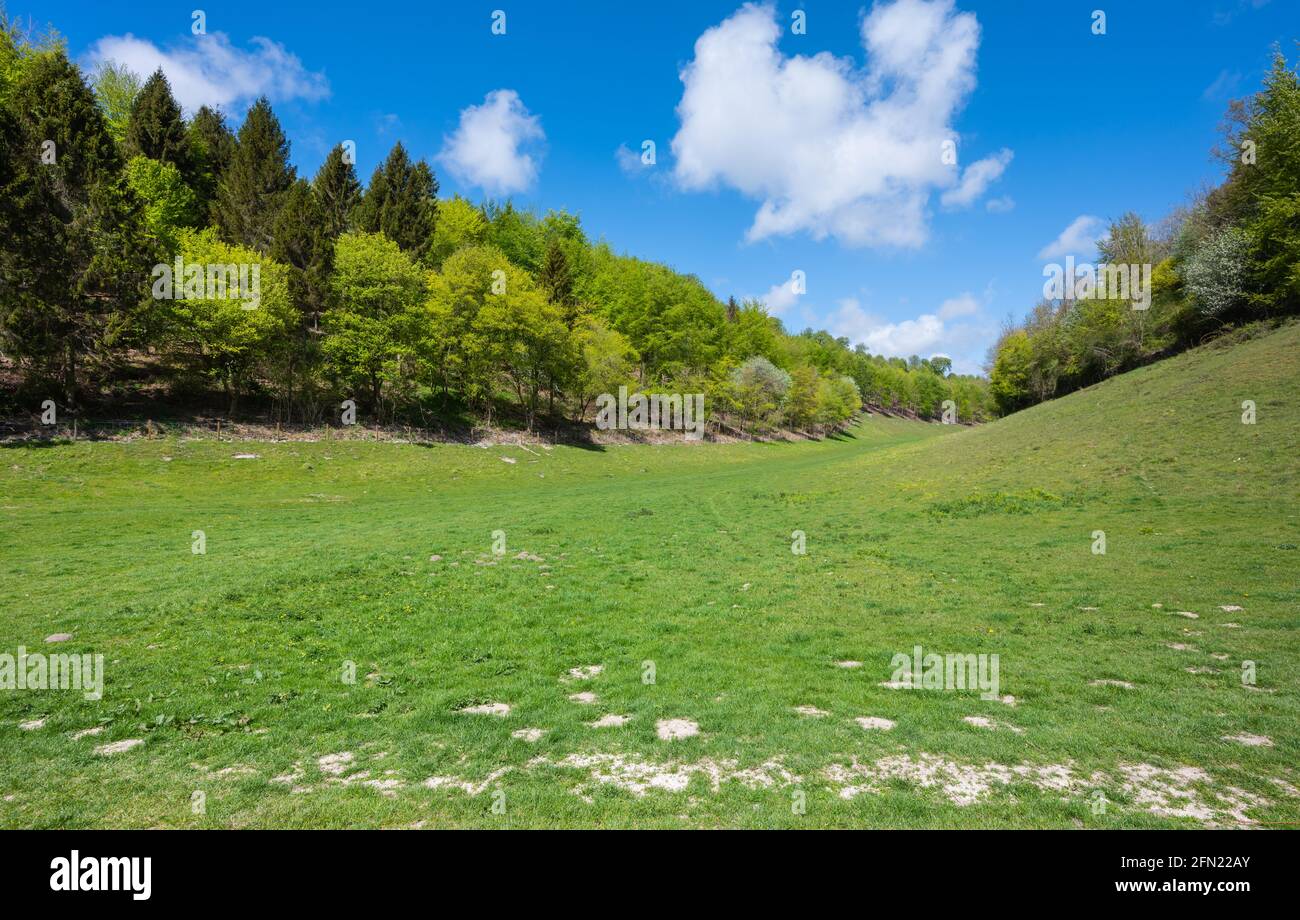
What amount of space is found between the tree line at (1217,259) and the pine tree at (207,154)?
8869cm

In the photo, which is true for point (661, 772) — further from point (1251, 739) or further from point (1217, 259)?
point (1217, 259)

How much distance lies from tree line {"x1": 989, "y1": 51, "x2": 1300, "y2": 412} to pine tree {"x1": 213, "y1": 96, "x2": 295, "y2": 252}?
254 ft

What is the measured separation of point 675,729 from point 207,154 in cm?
8298

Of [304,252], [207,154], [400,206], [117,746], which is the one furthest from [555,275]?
[117,746]

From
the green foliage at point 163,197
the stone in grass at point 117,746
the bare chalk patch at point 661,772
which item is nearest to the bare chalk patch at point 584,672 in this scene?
the bare chalk patch at point 661,772

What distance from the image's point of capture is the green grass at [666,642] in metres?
5.72

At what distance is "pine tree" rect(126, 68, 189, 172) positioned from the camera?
4928 centimetres

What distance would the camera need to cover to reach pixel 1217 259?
3803 centimetres

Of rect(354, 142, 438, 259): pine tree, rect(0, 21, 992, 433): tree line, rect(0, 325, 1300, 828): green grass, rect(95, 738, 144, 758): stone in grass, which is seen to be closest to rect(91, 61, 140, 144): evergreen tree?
rect(0, 21, 992, 433): tree line

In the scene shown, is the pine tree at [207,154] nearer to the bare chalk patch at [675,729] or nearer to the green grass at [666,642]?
the green grass at [666,642]

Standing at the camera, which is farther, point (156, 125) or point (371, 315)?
point (156, 125)

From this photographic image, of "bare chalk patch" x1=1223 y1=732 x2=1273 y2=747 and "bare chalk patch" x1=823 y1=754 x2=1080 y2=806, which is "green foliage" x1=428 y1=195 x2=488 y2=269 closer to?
"bare chalk patch" x1=823 y1=754 x2=1080 y2=806

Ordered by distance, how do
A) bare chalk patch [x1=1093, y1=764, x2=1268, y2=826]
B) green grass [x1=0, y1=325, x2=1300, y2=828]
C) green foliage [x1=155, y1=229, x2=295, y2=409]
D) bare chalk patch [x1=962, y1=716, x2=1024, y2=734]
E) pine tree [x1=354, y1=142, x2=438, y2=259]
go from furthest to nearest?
pine tree [x1=354, y1=142, x2=438, y2=259] < green foliage [x1=155, y1=229, x2=295, y2=409] < bare chalk patch [x1=962, y1=716, x2=1024, y2=734] < green grass [x1=0, y1=325, x2=1300, y2=828] < bare chalk patch [x1=1093, y1=764, x2=1268, y2=826]
